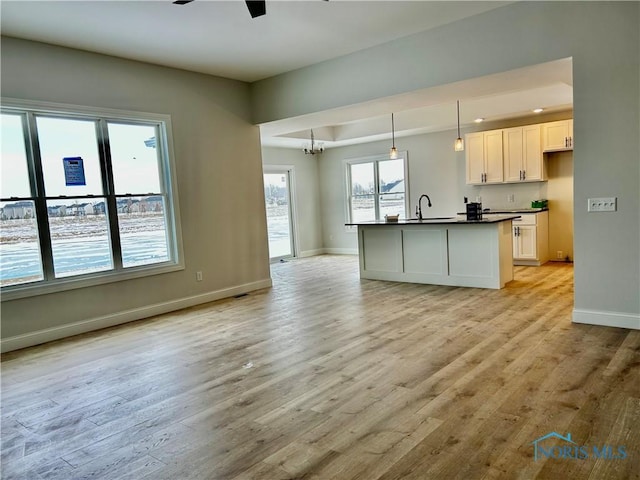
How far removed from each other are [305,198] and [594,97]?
23.0ft

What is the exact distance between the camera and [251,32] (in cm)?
435

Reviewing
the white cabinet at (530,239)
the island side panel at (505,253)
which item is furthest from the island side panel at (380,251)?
the white cabinet at (530,239)

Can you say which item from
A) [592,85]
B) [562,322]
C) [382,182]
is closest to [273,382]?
[562,322]

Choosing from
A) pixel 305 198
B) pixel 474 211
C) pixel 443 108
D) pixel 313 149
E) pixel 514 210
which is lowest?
pixel 514 210

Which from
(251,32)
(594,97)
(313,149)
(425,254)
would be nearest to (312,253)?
(313,149)

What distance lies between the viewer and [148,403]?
9.23 feet

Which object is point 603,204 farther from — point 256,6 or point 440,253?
point 256,6

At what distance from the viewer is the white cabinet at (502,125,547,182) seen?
7.09 m

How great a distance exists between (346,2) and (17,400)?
4026mm

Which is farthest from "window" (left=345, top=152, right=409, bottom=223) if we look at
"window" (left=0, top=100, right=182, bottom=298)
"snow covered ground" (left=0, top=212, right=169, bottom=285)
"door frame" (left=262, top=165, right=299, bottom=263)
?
"snow covered ground" (left=0, top=212, right=169, bottom=285)

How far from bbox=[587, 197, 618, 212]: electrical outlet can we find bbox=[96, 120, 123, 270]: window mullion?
481 cm

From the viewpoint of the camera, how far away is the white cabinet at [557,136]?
269 inches

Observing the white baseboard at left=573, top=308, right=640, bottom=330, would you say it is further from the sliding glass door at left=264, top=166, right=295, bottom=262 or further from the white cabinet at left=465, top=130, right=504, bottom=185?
the sliding glass door at left=264, top=166, right=295, bottom=262

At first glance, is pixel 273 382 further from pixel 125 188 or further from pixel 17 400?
pixel 125 188
